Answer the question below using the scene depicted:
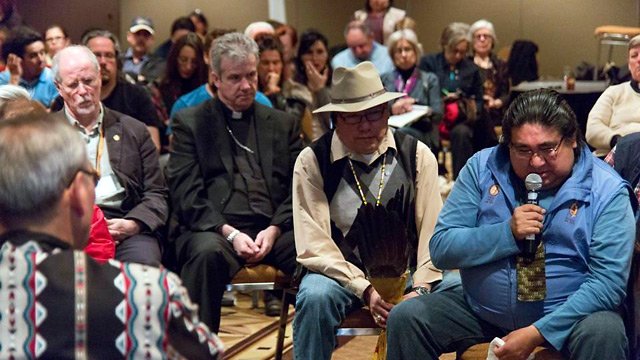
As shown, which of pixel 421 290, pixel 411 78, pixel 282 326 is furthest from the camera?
pixel 411 78

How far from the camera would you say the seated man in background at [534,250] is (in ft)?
9.37

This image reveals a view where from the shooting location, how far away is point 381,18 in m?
9.87

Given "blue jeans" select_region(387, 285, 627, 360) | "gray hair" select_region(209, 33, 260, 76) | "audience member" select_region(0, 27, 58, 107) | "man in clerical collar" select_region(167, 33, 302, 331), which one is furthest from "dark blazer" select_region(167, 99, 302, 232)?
"audience member" select_region(0, 27, 58, 107)

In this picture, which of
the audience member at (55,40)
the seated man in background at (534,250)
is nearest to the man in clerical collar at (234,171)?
the seated man in background at (534,250)

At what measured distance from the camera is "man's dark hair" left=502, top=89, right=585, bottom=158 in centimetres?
296

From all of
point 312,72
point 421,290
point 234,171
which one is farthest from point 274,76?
point 421,290

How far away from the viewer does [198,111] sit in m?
4.21

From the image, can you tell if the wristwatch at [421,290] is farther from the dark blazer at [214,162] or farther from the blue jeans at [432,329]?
the dark blazer at [214,162]

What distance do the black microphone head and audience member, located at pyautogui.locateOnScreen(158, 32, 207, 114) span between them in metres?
3.34

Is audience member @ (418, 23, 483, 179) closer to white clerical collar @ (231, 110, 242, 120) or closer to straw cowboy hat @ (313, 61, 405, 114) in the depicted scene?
white clerical collar @ (231, 110, 242, 120)

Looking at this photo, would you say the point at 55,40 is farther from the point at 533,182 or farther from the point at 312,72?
the point at 533,182

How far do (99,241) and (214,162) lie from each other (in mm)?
969

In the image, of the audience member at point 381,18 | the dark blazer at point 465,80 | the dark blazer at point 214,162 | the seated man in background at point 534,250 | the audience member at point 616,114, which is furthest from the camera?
the audience member at point 381,18

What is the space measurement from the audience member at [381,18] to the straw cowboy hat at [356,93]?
20.3 feet
